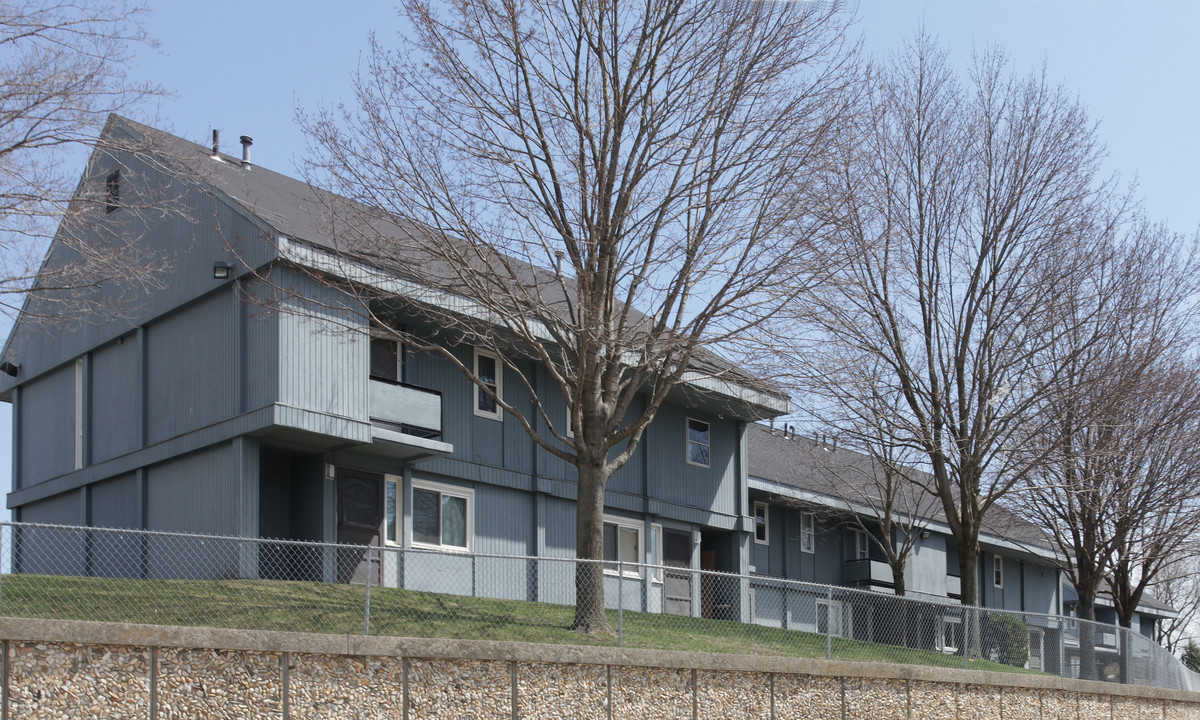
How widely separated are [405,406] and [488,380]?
302 cm

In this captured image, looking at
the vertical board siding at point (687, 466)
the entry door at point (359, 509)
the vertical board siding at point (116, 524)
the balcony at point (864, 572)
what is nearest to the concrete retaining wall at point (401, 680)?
the entry door at point (359, 509)

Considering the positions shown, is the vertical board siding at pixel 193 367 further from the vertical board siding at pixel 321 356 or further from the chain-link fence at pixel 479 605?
the chain-link fence at pixel 479 605

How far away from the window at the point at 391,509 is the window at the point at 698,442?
28.7 ft

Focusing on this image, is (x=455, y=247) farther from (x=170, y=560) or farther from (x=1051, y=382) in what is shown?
(x=1051, y=382)

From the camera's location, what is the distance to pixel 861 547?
38969 mm

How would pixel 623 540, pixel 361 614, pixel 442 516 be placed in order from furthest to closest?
pixel 623 540 → pixel 442 516 → pixel 361 614

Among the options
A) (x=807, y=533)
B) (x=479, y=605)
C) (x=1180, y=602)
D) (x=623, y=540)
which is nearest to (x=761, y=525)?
(x=807, y=533)

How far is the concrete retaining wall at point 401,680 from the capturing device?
10.6m

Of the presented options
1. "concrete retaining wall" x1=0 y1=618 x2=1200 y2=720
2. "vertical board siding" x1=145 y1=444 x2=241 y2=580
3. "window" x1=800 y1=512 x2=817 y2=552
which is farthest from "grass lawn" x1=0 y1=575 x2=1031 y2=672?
"window" x1=800 y1=512 x2=817 y2=552

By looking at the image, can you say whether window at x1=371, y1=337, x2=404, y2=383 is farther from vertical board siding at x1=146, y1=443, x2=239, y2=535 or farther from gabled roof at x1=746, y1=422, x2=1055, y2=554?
gabled roof at x1=746, y1=422, x2=1055, y2=554

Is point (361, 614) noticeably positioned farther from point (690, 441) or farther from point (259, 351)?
point (690, 441)

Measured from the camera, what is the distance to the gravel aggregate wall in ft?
34.7

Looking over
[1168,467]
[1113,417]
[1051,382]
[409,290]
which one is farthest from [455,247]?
[1168,467]

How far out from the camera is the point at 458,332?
23.2 meters
